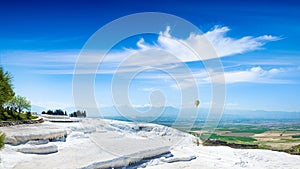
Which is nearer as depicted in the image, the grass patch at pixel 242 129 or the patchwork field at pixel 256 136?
the patchwork field at pixel 256 136

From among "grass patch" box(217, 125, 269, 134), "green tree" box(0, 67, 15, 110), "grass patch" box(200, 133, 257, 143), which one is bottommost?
"grass patch" box(200, 133, 257, 143)

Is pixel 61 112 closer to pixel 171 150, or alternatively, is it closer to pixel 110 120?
pixel 110 120

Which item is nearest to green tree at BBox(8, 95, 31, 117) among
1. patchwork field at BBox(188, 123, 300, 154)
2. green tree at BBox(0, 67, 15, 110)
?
green tree at BBox(0, 67, 15, 110)

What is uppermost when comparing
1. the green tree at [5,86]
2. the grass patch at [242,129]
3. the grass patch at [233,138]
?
the green tree at [5,86]

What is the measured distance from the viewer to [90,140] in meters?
18.7

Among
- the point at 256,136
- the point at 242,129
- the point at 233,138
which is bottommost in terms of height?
the point at 233,138

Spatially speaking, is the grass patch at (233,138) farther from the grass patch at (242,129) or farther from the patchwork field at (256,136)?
the grass patch at (242,129)

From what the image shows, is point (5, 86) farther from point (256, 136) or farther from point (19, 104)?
point (256, 136)

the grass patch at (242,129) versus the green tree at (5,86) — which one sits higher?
the green tree at (5,86)

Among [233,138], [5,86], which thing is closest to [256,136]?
[233,138]

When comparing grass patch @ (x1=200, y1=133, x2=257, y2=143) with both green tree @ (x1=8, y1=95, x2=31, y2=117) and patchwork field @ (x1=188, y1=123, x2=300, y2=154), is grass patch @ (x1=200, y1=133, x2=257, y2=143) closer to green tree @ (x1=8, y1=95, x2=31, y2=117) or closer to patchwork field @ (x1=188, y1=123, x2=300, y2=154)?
patchwork field @ (x1=188, y1=123, x2=300, y2=154)

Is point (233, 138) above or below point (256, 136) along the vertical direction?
below

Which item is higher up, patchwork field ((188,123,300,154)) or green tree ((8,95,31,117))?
green tree ((8,95,31,117))

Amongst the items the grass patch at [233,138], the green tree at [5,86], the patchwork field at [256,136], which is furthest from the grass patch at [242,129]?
the green tree at [5,86]
